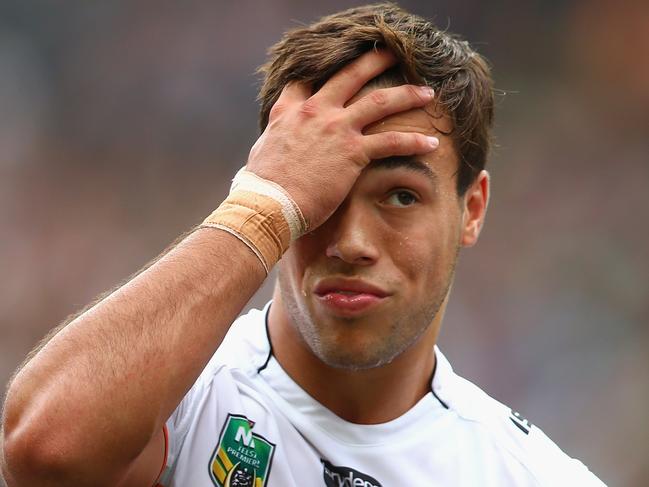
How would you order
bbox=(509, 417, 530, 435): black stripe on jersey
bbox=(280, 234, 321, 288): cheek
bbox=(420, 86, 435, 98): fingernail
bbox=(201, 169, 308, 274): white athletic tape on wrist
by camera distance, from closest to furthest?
bbox=(201, 169, 308, 274): white athletic tape on wrist → bbox=(280, 234, 321, 288): cheek → bbox=(420, 86, 435, 98): fingernail → bbox=(509, 417, 530, 435): black stripe on jersey

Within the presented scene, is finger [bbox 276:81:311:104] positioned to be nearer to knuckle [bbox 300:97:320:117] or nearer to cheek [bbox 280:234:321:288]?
knuckle [bbox 300:97:320:117]

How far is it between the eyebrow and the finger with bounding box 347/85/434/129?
0.12m

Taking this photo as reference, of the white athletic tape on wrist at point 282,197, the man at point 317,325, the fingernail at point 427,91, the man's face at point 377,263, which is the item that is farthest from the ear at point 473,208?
the white athletic tape on wrist at point 282,197

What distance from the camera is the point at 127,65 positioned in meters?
7.75

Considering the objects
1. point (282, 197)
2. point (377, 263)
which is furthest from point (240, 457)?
point (282, 197)

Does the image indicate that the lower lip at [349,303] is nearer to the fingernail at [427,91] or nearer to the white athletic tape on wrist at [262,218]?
the white athletic tape on wrist at [262,218]

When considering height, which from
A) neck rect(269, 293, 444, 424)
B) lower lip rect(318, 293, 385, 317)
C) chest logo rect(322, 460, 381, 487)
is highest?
lower lip rect(318, 293, 385, 317)

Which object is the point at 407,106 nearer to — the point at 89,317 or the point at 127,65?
the point at 89,317

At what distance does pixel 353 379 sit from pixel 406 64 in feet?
3.14

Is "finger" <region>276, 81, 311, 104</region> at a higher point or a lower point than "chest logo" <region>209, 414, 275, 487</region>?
higher

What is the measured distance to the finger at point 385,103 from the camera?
228 centimetres

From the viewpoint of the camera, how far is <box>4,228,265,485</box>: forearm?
5.70 ft

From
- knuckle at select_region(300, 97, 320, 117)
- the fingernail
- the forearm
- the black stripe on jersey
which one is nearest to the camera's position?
the forearm

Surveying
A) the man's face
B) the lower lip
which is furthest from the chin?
the lower lip
